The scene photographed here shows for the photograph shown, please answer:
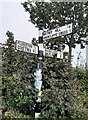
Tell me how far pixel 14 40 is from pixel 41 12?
1317 mm

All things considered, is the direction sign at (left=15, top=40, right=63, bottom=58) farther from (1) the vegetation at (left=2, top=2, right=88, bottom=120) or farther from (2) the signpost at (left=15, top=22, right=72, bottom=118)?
(1) the vegetation at (left=2, top=2, right=88, bottom=120)

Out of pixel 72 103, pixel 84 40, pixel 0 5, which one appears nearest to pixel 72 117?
pixel 72 103

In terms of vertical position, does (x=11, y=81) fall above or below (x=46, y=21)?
below

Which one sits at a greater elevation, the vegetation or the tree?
the tree

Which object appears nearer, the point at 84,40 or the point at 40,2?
the point at 40,2

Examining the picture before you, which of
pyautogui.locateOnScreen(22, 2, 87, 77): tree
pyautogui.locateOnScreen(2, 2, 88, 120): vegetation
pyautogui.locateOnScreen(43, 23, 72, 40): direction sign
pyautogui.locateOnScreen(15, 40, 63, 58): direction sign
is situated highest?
pyautogui.locateOnScreen(22, 2, 87, 77): tree

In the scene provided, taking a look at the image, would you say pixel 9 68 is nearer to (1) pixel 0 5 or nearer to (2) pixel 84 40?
(1) pixel 0 5

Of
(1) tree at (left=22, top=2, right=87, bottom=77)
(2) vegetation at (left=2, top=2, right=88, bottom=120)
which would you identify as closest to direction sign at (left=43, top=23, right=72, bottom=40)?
(2) vegetation at (left=2, top=2, right=88, bottom=120)

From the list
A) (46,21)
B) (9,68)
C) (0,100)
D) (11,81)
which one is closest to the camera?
(0,100)

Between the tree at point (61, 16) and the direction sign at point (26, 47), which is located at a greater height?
the tree at point (61, 16)

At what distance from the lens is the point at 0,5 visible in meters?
5.86

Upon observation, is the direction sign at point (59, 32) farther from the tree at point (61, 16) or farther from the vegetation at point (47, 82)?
the tree at point (61, 16)

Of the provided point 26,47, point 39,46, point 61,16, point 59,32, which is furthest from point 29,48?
point 61,16

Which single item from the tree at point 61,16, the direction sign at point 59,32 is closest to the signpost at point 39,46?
the direction sign at point 59,32
